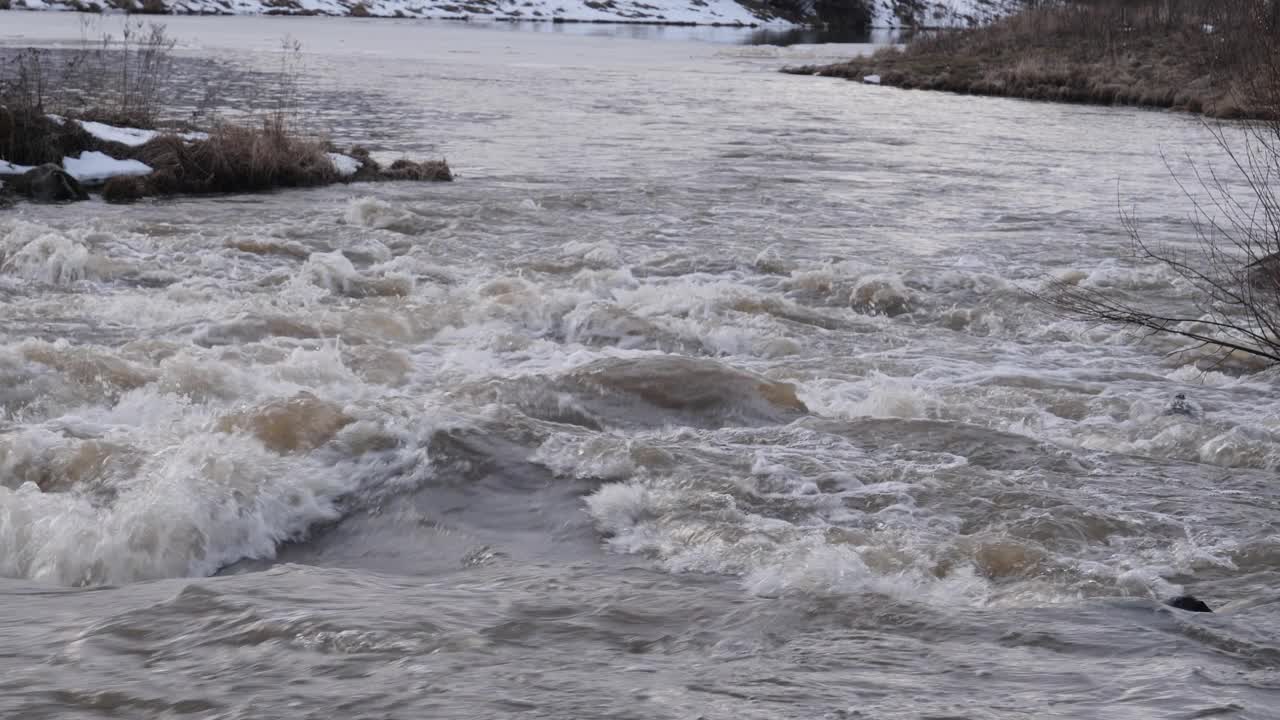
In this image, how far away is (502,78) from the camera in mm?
39375

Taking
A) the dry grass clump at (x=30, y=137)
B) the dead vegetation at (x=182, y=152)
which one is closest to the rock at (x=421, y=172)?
the dead vegetation at (x=182, y=152)

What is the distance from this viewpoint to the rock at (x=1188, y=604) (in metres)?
5.20

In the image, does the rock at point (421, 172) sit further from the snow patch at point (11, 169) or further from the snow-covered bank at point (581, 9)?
the snow-covered bank at point (581, 9)

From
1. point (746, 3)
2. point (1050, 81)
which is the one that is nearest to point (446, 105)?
point (1050, 81)

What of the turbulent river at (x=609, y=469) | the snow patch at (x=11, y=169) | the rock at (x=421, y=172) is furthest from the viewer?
the rock at (x=421, y=172)

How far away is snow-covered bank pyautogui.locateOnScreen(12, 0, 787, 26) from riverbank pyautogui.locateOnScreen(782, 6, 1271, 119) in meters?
47.9

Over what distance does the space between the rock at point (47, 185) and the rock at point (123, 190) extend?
1.11ft

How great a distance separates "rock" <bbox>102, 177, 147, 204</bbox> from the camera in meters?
16.6

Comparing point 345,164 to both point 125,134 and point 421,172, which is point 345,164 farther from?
point 125,134

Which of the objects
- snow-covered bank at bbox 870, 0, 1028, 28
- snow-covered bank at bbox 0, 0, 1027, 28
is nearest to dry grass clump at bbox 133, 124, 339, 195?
snow-covered bank at bbox 0, 0, 1027, 28

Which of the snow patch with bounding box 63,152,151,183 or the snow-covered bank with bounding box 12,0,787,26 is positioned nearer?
the snow patch with bounding box 63,152,151,183

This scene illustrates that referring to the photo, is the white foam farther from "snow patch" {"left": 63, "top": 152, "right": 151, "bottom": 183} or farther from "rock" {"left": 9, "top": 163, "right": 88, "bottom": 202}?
"snow patch" {"left": 63, "top": 152, "right": 151, "bottom": 183}

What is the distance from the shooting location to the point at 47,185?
16141 millimetres

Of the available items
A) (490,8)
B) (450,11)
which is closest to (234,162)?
(450,11)
